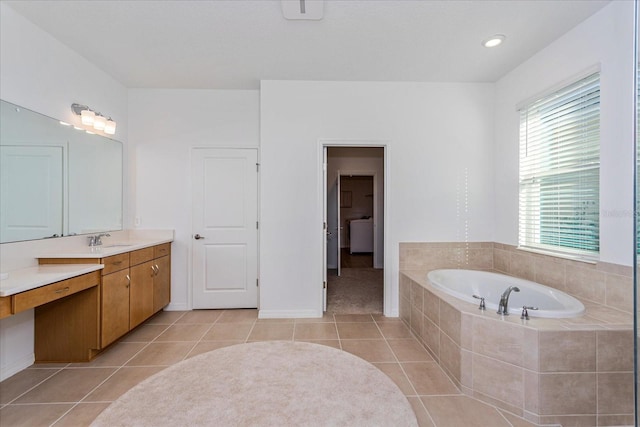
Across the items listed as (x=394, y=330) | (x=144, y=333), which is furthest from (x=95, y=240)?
(x=394, y=330)

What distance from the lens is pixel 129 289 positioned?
8.43 feet

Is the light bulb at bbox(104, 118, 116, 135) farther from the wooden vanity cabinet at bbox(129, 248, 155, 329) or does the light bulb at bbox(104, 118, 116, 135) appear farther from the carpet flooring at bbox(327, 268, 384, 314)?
the carpet flooring at bbox(327, 268, 384, 314)

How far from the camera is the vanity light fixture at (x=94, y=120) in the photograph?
103 inches

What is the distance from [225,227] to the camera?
135 inches

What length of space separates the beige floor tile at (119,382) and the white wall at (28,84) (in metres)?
0.79

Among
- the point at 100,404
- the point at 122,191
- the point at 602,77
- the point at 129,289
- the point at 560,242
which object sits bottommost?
the point at 100,404

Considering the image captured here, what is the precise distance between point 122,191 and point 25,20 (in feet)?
5.38

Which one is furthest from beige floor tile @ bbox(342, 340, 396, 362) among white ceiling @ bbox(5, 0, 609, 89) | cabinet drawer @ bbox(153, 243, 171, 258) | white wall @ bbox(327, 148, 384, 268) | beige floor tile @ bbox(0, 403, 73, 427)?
white wall @ bbox(327, 148, 384, 268)

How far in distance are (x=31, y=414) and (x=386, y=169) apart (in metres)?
3.43

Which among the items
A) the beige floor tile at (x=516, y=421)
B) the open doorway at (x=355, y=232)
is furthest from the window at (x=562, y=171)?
the open doorway at (x=355, y=232)

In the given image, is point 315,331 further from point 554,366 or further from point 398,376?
point 554,366

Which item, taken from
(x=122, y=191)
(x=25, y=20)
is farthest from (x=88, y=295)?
(x=25, y=20)

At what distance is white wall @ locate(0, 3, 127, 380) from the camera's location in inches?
79.5

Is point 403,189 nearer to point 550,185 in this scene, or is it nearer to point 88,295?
point 550,185
